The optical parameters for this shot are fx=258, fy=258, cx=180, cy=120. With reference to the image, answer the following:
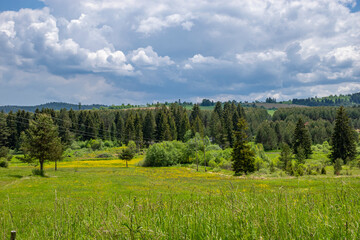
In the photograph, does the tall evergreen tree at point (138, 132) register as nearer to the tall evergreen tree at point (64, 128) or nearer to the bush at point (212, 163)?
the tall evergreen tree at point (64, 128)

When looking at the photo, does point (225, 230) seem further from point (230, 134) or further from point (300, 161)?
point (230, 134)

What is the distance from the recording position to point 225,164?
63031 mm

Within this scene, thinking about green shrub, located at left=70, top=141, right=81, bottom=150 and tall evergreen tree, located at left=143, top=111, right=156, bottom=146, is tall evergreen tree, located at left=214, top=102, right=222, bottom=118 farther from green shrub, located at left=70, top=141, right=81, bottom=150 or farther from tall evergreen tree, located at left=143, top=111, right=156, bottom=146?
green shrub, located at left=70, top=141, right=81, bottom=150

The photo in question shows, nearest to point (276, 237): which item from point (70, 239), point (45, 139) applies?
point (70, 239)

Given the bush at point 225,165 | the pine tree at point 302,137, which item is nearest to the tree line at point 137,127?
the pine tree at point 302,137

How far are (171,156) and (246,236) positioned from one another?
7277 cm

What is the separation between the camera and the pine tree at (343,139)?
61375mm

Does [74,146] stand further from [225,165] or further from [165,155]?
[225,165]

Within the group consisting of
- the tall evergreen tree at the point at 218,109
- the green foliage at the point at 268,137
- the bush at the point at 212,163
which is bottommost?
the bush at the point at 212,163

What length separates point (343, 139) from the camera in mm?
61812

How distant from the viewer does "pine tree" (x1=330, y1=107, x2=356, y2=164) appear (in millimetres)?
61375

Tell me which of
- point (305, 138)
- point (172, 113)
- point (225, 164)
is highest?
point (172, 113)

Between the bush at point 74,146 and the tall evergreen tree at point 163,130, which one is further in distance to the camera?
the bush at point 74,146

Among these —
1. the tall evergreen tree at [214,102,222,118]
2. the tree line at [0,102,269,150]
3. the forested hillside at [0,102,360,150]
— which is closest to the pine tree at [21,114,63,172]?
the tree line at [0,102,269,150]
